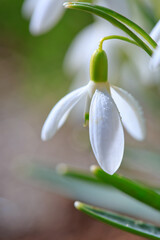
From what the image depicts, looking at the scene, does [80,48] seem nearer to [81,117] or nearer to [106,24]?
[106,24]

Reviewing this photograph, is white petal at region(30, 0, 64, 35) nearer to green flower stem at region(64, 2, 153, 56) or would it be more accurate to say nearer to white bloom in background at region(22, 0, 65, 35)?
white bloom in background at region(22, 0, 65, 35)

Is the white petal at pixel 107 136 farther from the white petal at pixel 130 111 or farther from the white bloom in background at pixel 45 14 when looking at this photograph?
the white bloom in background at pixel 45 14

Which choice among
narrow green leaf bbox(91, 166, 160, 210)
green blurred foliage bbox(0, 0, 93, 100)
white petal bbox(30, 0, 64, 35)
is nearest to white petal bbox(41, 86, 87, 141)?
narrow green leaf bbox(91, 166, 160, 210)

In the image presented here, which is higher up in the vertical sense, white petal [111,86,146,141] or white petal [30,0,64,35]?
white petal [30,0,64,35]

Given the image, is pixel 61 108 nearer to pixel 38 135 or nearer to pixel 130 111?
pixel 130 111

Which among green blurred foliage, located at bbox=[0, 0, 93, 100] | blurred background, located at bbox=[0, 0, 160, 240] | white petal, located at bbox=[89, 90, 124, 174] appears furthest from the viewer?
green blurred foliage, located at bbox=[0, 0, 93, 100]

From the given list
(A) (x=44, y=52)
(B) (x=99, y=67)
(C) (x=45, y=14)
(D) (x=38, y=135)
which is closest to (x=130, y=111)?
(B) (x=99, y=67)
